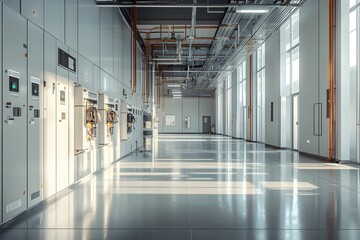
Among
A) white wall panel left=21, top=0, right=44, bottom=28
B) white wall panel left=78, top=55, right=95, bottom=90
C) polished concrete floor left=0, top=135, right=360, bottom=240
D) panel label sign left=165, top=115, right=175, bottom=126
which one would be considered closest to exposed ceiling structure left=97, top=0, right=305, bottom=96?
white wall panel left=78, top=55, right=95, bottom=90

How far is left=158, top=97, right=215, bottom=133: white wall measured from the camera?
3872 centimetres

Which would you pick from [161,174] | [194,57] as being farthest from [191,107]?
[161,174]

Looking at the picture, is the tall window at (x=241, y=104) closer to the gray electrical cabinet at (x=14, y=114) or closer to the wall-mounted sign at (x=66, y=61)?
the wall-mounted sign at (x=66, y=61)

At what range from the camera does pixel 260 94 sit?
19.8 m

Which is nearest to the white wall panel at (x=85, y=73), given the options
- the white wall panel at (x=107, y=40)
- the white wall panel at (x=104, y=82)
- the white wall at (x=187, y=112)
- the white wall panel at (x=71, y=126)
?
the white wall panel at (x=71, y=126)

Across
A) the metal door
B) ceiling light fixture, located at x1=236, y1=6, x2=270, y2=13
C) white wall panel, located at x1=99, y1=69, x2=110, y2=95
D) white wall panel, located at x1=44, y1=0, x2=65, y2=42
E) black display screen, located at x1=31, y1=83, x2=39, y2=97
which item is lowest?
the metal door

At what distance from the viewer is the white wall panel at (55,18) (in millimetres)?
5376

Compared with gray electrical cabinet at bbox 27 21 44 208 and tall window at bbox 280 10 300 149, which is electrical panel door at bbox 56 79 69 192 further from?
tall window at bbox 280 10 300 149

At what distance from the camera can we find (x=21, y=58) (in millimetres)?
4457

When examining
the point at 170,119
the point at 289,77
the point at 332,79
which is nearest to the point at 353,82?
the point at 332,79

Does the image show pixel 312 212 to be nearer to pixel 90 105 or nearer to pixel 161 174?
pixel 161 174

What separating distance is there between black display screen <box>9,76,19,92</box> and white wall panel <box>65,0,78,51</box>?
87.3 inches

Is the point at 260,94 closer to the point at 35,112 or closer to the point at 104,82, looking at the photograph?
the point at 104,82

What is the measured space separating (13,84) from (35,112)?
763mm
